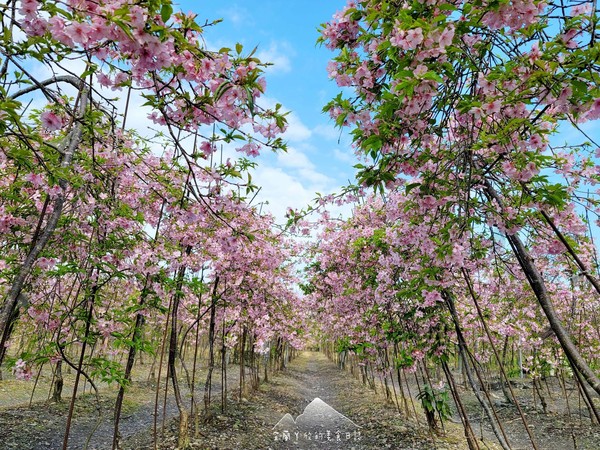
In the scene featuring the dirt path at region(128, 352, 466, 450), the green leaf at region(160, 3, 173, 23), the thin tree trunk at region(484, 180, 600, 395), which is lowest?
the dirt path at region(128, 352, 466, 450)

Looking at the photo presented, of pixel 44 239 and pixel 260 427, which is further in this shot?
pixel 260 427

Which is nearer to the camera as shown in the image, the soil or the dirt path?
the dirt path

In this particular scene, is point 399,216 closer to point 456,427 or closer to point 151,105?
point 151,105

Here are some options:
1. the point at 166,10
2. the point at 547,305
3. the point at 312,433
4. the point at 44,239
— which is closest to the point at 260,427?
the point at 312,433

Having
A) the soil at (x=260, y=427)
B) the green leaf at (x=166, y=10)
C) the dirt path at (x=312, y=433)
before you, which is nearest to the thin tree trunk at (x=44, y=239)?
the green leaf at (x=166, y=10)

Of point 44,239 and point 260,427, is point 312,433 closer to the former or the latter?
point 260,427

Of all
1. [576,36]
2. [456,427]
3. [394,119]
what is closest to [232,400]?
[456,427]

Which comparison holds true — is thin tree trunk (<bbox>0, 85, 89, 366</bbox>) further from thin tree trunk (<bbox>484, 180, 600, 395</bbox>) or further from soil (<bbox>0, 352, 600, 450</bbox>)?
thin tree trunk (<bbox>484, 180, 600, 395</bbox>)

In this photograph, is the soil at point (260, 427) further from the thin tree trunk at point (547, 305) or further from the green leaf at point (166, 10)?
the green leaf at point (166, 10)

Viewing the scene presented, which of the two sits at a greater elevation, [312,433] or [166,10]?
[166,10]

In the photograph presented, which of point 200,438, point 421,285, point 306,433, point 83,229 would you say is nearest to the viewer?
point 421,285

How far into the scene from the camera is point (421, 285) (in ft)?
13.1

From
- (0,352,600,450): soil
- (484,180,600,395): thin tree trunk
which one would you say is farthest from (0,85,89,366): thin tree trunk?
(484,180,600,395): thin tree trunk

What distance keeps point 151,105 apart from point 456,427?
1094 cm
